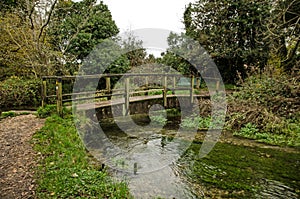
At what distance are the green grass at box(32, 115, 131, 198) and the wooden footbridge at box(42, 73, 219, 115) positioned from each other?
190 cm

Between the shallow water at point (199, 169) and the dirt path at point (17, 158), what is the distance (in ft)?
5.06

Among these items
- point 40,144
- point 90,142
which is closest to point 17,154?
point 40,144

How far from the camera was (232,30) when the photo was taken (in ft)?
46.8

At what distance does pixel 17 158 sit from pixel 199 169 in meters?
3.46

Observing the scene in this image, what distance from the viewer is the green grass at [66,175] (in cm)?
325

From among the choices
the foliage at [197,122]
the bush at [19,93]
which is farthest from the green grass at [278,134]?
the bush at [19,93]

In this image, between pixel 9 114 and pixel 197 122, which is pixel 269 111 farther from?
pixel 9 114

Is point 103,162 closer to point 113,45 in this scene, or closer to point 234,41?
point 113,45

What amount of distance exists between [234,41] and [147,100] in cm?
805

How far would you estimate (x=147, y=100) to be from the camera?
9.60m

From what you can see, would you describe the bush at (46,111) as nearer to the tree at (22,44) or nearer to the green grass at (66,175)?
the green grass at (66,175)

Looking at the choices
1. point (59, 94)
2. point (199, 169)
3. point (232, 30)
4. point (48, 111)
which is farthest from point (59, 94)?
point (232, 30)

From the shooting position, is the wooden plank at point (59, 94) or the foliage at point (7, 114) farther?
the foliage at point (7, 114)

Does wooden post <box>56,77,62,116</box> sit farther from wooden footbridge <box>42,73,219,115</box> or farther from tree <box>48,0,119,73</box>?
tree <box>48,0,119,73</box>
